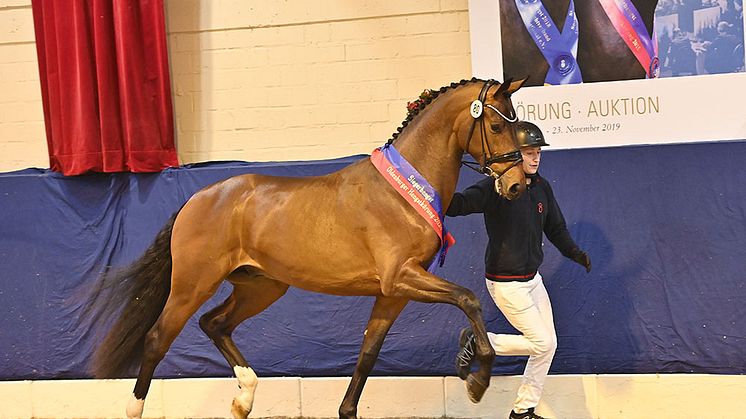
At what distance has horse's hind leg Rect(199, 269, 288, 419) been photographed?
15.9ft

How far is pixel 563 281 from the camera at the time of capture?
5156mm

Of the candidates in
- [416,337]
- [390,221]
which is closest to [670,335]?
[416,337]

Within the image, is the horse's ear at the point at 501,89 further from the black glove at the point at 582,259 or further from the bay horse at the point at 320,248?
the black glove at the point at 582,259

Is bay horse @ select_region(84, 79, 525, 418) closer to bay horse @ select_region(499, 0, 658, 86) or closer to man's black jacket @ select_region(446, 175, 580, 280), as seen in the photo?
man's black jacket @ select_region(446, 175, 580, 280)

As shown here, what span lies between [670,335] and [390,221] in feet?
6.15

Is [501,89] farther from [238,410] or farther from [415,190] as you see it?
[238,410]

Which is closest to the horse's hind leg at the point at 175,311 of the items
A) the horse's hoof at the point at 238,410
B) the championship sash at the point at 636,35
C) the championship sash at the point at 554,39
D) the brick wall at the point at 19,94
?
the horse's hoof at the point at 238,410

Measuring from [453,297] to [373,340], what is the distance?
2.15 feet

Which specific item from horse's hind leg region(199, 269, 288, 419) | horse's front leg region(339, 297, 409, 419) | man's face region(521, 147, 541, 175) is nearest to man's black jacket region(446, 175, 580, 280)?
man's face region(521, 147, 541, 175)

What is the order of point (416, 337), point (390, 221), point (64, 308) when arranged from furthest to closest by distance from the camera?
point (64, 308) < point (416, 337) < point (390, 221)

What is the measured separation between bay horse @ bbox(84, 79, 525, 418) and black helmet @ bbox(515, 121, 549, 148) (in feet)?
0.25

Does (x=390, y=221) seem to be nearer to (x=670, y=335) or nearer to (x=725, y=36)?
(x=670, y=335)

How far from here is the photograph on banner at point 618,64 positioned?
547cm

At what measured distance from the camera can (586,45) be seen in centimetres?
568
